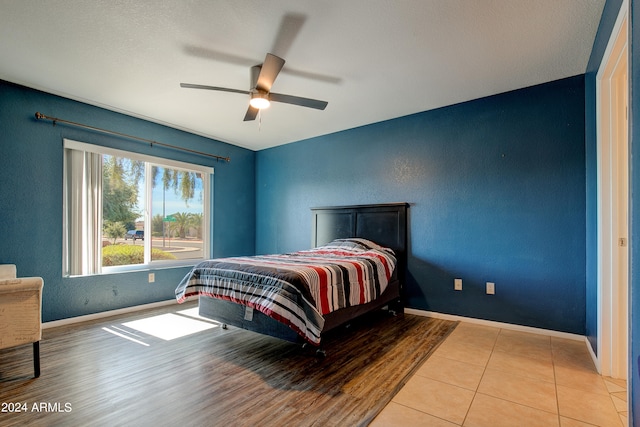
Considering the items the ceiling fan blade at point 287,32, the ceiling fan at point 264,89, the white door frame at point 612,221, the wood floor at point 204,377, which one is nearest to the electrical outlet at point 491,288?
the wood floor at point 204,377

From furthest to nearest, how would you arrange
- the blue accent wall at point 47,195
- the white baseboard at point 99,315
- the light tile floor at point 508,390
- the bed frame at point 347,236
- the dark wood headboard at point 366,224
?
the dark wood headboard at point 366,224, the white baseboard at point 99,315, the blue accent wall at point 47,195, the bed frame at point 347,236, the light tile floor at point 508,390

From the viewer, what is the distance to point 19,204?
3.00 meters

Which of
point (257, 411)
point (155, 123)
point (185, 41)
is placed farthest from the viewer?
point (155, 123)

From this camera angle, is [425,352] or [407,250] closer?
[425,352]

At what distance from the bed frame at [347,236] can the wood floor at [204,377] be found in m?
0.21

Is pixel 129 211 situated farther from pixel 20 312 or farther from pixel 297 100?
pixel 297 100

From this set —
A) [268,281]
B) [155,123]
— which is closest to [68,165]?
[155,123]

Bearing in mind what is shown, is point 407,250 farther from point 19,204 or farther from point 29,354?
point 19,204

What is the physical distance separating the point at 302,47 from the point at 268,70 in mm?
329

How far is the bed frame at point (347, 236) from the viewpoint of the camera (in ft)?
8.19

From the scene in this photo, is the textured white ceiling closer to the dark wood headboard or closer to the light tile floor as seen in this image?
the dark wood headboard

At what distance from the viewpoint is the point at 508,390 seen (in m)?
1.93

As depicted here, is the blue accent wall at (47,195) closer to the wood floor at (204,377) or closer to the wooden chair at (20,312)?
the wood floor at (204,377)

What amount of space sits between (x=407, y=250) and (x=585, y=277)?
5.42ft
